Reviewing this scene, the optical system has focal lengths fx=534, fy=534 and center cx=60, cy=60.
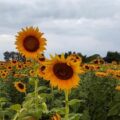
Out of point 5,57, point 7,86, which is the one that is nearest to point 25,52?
point 7,86

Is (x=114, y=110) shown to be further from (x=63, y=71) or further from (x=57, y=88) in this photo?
(x=63, y=71)

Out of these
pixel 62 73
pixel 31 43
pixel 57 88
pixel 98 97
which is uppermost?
pixel 31 43

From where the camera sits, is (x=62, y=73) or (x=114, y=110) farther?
(x=114, y=110)

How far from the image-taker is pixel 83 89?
966cm

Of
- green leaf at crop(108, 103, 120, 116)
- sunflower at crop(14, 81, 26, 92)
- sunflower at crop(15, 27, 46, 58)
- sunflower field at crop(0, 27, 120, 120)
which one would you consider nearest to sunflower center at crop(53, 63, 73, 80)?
sunflower field at crop(0, 27, 120, 120)

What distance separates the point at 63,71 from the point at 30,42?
185 centimetres

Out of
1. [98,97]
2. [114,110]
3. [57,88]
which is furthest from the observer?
[57,88]

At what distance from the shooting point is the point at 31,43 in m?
6.52

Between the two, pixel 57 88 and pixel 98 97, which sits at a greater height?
pixel 57 88

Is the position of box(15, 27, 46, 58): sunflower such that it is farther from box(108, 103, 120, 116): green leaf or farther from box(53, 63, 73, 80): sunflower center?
box(108, 103, 120, 116): green leaf

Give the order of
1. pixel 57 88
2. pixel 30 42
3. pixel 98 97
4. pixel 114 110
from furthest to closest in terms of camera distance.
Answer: pixel 57 88 < pixel 98 97 < pixel 114 110 < pixel 30 42

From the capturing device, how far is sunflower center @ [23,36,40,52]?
6438mm

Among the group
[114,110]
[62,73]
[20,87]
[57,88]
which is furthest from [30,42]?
[57,88]

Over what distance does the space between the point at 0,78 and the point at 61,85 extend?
8.95 m
